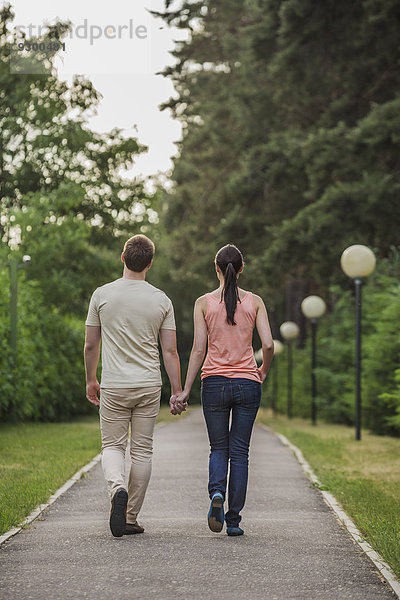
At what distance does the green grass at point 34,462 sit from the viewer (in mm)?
8586

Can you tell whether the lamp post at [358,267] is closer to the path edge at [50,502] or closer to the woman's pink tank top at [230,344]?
the path edge at [50,502]

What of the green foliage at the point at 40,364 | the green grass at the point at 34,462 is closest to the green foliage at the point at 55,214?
the green foliage at the point at 40,364

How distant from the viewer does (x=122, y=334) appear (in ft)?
23.7

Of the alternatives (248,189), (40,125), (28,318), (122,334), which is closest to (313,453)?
(122,334)

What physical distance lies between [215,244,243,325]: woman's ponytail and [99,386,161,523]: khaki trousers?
0.78 metres

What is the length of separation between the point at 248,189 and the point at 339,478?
20.4 meters

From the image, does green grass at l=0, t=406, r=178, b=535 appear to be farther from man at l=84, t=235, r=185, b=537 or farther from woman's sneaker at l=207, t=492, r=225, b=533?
woman's sneaker at l=207, t=492, r=225, b=533

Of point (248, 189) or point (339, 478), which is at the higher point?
point (248, 189)

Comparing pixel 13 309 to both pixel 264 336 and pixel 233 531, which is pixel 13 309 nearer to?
pixel 264 336

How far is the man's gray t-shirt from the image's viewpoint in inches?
283

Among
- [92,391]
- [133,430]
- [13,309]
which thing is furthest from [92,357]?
[13,309]

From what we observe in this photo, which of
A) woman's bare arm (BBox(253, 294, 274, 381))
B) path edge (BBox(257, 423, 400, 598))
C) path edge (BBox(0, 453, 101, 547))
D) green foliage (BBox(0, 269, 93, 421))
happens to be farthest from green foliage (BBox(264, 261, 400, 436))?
woman's bare arm (BBox(253, 294, 274, 381))

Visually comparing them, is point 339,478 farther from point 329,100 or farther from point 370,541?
point 329,100

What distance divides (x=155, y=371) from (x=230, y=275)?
2.94 ft
